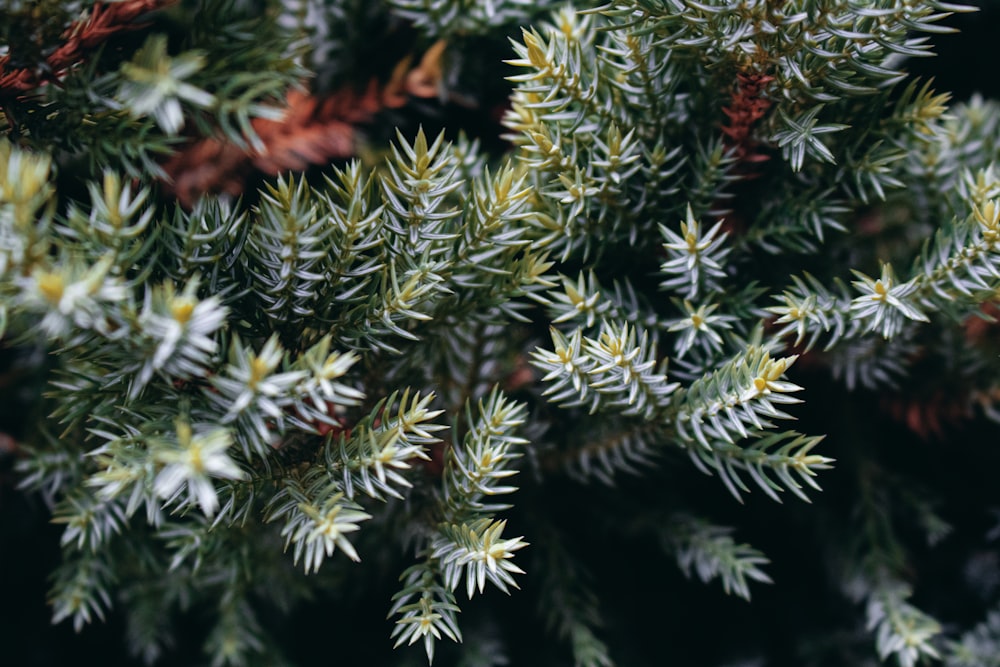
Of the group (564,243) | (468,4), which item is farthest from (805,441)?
(468,4)

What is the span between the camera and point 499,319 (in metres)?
0.70

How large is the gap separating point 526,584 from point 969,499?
Result: 561 millimetres

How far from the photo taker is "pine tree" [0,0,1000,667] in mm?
533

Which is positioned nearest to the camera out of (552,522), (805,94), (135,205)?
(135,205)

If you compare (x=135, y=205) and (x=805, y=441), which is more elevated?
(x=135, y=205)

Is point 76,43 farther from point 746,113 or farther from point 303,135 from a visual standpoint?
point 746,113

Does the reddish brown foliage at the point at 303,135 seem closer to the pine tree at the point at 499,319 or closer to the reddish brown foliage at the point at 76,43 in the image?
the pine tree at the point at 499,319

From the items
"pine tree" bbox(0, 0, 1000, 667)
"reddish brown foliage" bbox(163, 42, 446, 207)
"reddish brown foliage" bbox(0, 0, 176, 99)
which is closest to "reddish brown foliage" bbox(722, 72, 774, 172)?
"pine tree" bbox(0, 0, 1000, 667)

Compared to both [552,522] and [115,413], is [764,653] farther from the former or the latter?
[115,413]

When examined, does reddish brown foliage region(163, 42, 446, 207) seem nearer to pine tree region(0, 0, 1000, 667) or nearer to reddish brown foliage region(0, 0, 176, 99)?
pine tree region(0, 0, 1000, 667)

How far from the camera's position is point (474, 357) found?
724mm

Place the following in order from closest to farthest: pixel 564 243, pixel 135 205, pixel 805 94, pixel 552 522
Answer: pixel 135 205
pixel 805 94
pixel 564 243
pixel 552 522

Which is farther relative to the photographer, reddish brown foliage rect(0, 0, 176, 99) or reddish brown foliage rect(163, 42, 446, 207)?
reddish brown foliage rect(163, 42, 446, 207)

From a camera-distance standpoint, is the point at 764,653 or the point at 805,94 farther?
the point at 764,653
